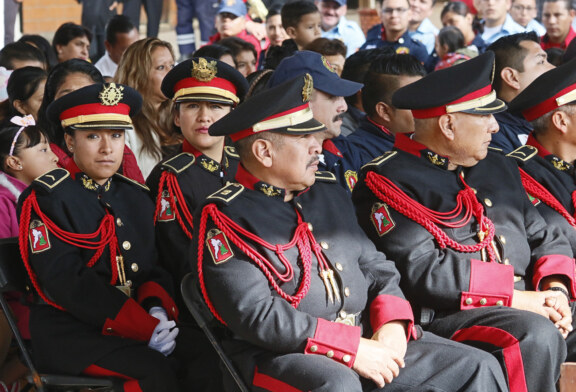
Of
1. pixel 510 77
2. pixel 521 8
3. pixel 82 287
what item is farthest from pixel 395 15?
pixel 82 287

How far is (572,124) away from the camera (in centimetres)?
416

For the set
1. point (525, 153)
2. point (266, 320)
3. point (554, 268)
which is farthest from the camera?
point (525, 153)

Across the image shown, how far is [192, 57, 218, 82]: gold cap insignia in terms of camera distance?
418cm

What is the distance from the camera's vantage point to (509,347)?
332cm

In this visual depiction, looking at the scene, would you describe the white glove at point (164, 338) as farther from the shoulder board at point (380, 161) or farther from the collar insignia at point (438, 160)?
the collar insignia at point (438, 160)

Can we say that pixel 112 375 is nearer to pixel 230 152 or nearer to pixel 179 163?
pixel 179 163

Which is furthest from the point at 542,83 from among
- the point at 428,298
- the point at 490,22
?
the point at 490,22

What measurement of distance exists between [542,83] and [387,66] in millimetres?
936

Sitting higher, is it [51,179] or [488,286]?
[51,179]

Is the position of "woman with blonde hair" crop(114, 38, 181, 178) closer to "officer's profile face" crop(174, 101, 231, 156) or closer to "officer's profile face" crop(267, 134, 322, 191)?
"officer's profile face" crop(174, 101, 231, 156)

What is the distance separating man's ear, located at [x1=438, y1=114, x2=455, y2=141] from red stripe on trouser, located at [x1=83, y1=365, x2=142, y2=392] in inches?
64.3

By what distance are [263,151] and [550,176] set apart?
5.32 feet

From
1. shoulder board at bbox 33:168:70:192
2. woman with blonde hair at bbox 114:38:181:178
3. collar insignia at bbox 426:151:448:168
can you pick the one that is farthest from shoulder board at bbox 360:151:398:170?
woman with blonde hair at bbox 114:38:181:178

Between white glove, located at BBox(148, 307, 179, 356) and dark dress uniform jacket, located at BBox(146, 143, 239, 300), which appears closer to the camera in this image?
white glove, located at BBox(148, 307, 179, 356)
